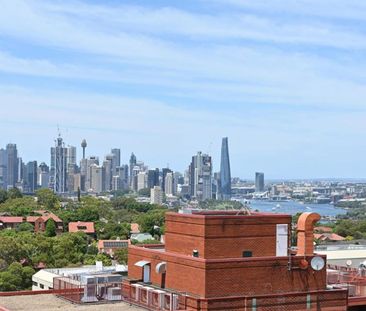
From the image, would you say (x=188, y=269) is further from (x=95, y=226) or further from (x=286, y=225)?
(x=95, y=226)

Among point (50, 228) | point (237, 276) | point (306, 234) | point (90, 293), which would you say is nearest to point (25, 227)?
point (50, 228)

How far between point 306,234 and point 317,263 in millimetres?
1223

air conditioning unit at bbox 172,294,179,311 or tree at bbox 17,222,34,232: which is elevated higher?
air conditioning unit at bbox 172,294,179,311

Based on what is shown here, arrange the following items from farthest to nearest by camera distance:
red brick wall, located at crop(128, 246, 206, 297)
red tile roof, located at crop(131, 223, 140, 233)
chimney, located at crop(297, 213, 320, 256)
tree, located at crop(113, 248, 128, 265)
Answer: red tile roof, located at crop(131, 223, 140, 233) → tree, located at crop(113, 248, 128, 265) → chimney, located at crop(297, 213, 320, 256) → red brick wall, located at crop(128, 246, 206, 297)

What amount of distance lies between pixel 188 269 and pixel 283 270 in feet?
12.0

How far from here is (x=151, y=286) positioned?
30.3m

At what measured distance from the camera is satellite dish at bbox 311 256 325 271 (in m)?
29.1

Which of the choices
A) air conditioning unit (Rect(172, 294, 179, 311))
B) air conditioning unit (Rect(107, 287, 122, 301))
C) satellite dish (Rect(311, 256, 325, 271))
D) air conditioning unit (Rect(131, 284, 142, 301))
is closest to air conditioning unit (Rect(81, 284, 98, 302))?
air conditioning unit (Rect(107, 287, 122, 301))

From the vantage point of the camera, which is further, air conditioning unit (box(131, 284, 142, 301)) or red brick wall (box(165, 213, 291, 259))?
air conditioning unit (box(131, 284, 142, 301))

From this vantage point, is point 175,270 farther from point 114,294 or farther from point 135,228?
point 135,228

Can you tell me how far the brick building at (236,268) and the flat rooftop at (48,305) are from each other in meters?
0.90

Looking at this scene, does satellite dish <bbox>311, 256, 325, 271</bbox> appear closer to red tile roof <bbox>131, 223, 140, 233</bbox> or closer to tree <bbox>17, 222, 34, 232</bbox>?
tree <bbox>17, 222, 34, 232</bbox>

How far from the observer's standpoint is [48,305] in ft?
97.6

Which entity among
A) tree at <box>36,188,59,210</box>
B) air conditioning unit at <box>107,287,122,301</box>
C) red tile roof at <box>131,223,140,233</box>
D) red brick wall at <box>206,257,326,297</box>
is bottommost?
red tile roof at <box>131,223,140,233</box>
